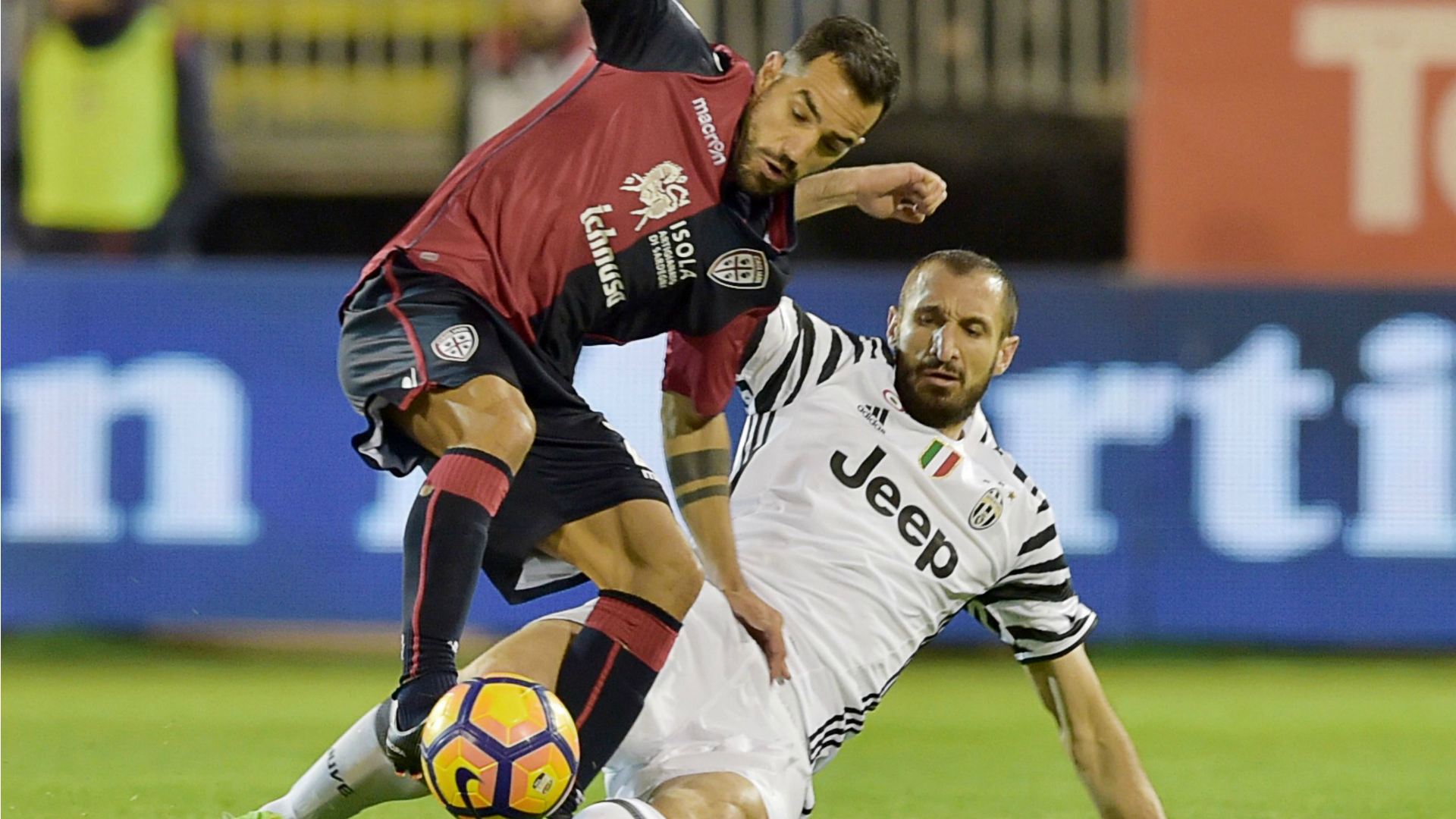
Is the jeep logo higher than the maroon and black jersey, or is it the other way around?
the maroon and black jersey

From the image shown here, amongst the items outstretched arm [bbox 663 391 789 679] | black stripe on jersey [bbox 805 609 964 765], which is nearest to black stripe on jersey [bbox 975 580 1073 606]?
black stripe on jersey [bbox 805 609 964 765]

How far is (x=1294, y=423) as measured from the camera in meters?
9.04

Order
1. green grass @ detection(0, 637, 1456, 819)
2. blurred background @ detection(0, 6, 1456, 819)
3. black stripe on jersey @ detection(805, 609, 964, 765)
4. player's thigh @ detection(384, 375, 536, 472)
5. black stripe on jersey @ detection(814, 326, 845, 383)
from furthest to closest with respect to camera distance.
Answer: blurred background @ detection(0, 6, 1456, 819) < green grass @ detection(0, 637, 1456, 819) < black stripe on jersey @ detection(814, 326, 845, 383) < black stripe on jersey @ detection(805, 609, 964, 765) < player's thigh @ detection(384, 375, 536, 472)

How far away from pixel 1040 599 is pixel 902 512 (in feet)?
1.20

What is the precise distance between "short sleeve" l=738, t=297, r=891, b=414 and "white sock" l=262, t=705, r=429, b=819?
3.87ft

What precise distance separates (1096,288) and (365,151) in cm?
455

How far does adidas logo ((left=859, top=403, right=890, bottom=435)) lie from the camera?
502cm

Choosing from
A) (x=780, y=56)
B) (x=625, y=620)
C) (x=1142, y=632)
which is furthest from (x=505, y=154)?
(x=1142, y=632)

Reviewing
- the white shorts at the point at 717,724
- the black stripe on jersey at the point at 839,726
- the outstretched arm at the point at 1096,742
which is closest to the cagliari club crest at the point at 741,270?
the white shorts at the point at 717,724

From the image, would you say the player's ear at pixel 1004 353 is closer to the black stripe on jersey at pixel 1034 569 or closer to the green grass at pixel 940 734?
the black stripe on jersey at pixel 1034 569

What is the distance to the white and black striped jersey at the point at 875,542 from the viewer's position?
4.83 metres

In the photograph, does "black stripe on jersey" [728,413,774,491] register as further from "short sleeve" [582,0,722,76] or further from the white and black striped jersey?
"short sleeve" [582,0,722,76]

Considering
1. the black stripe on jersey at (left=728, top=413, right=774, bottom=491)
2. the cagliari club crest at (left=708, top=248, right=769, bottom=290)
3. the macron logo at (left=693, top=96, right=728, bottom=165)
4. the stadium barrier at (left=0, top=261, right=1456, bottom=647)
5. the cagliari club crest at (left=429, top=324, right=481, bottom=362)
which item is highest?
the macron logo at (left=693, top=96, right=728, bottom=165)

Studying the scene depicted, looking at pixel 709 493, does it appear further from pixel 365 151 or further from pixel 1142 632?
pixel 365 151
